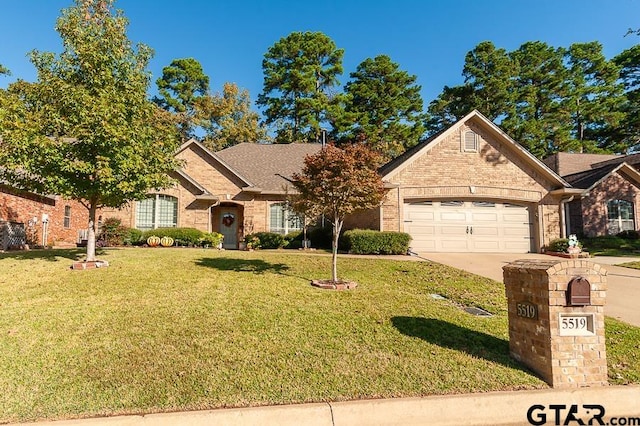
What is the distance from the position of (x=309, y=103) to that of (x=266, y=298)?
3257 cm

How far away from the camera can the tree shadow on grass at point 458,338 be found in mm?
4905

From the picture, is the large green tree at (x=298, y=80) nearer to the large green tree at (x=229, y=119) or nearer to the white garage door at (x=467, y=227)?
the large green tree at (x=229, y=119)

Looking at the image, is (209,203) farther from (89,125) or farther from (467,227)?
(467,227)

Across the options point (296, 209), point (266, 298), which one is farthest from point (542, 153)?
point (266, 298)

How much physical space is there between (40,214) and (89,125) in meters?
10.7

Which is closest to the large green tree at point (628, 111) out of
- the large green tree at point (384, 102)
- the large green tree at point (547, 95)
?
the large green tree at point (547, 95)

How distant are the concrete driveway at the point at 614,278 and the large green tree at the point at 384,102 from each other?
23.2 metres

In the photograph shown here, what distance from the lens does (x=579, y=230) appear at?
2284 centimetres

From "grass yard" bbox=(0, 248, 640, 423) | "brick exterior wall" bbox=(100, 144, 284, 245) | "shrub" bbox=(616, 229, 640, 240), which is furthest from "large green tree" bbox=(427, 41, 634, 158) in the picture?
"grass yard" bbox=(0, 248, 640, 423)

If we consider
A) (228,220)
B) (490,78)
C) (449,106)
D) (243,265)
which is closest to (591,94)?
(490,78)

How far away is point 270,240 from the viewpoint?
18.6 metres

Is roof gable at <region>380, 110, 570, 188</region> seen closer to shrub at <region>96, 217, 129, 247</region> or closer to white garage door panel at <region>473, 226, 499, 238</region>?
white garage door panel at <region>473, 226, 499, 238</region>

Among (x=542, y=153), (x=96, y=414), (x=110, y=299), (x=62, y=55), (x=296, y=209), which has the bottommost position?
(x=96, y=414)

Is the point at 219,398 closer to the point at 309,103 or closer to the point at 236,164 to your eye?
the point at 236,164
